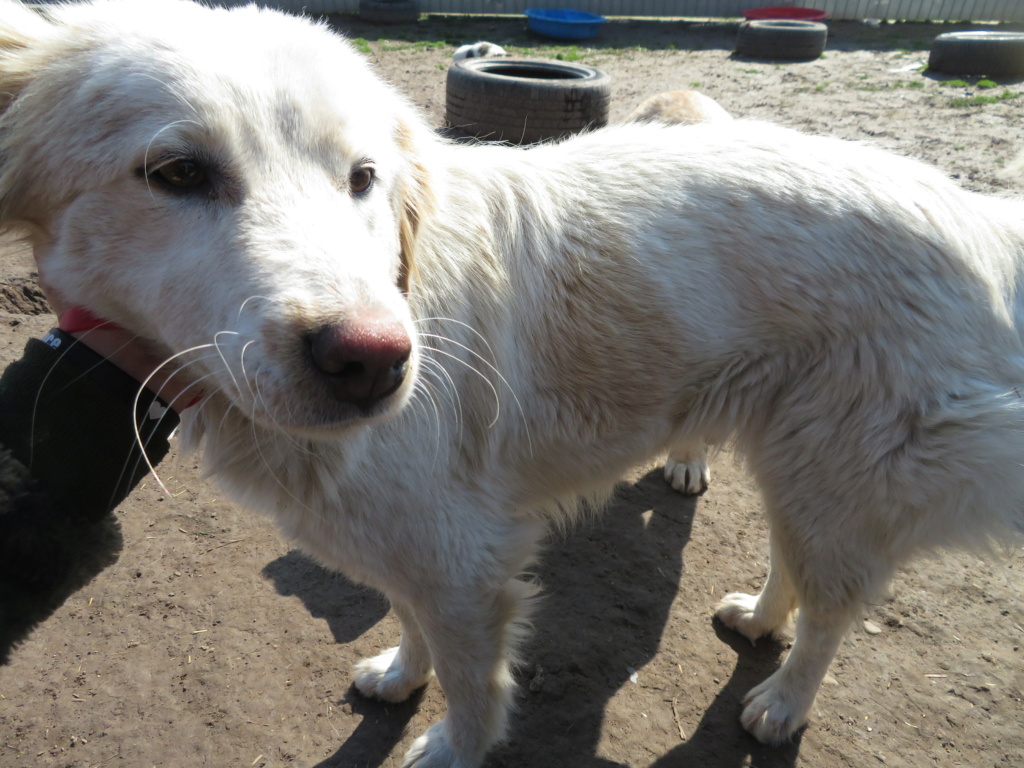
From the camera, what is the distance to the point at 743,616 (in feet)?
10.5

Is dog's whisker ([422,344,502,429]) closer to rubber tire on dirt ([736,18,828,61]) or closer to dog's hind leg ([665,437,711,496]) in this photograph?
dog's hind leg ([665,437,711,496])

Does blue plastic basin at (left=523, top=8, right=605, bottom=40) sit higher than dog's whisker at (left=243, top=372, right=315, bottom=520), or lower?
higher

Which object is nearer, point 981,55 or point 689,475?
point 689,475

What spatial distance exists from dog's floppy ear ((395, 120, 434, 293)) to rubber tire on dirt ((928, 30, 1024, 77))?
39.0 ft

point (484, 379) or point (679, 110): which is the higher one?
point (679, 110)

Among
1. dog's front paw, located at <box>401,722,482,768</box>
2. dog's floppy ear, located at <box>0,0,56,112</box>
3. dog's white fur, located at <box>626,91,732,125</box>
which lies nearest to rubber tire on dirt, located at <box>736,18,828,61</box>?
dog's white fur, located at <box>626,91,732,125</box>

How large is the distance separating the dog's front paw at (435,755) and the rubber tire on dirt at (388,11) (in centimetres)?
1365

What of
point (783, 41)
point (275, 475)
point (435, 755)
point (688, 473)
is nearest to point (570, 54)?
point (783, 41)

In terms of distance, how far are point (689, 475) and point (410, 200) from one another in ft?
Result: 8.46

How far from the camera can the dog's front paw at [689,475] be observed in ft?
13.2

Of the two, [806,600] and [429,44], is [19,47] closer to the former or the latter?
[806,600]

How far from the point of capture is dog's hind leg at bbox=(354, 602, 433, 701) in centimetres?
281

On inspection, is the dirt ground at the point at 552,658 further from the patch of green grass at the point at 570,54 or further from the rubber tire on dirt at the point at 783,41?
the rubber tire on dirt at the point at 783,41

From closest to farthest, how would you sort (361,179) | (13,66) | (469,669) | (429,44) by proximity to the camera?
(13,66) < (361,179) < (469,669) < (429,44)
